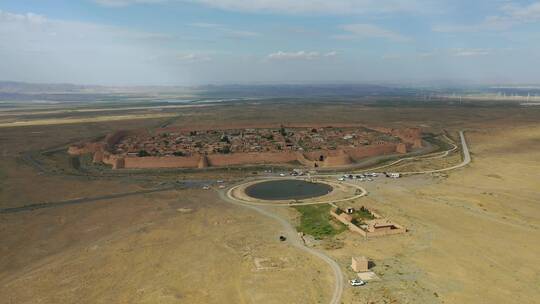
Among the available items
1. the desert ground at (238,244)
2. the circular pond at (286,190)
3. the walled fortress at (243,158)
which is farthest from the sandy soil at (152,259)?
the walled fortress at (243,158)

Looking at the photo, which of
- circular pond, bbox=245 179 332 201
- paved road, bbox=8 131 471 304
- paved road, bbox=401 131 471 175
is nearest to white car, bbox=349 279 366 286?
paved road, bbox=8 131 471 304

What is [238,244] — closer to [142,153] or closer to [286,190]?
[286,190]

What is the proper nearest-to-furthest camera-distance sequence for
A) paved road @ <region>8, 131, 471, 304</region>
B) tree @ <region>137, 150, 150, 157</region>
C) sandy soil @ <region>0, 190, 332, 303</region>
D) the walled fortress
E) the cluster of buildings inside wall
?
1. sandy soil @ <region>0, 190, 332, 303</region>
2. paved road @ <region>8, 131, 471, 304</region>
3. the walled fortress
4. tree @ <region>137, 150, 150, 157</region>
5. the cluster of buildings inside wall

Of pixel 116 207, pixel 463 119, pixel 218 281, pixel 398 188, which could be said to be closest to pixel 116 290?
pixel 218 281

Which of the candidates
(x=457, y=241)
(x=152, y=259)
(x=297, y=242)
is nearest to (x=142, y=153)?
(x=152, y=259)

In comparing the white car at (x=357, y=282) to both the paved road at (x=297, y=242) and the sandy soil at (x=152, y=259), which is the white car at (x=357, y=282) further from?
the sandy soil at (x=152, y=259)

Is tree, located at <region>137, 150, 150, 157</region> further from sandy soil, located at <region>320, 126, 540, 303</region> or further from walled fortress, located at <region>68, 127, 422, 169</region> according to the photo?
sandy soil, located at <region>320, 126, 540, 303</region>

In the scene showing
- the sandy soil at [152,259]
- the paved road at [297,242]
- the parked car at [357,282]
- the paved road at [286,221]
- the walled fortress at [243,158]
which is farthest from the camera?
the walled fortress at [243,158]
